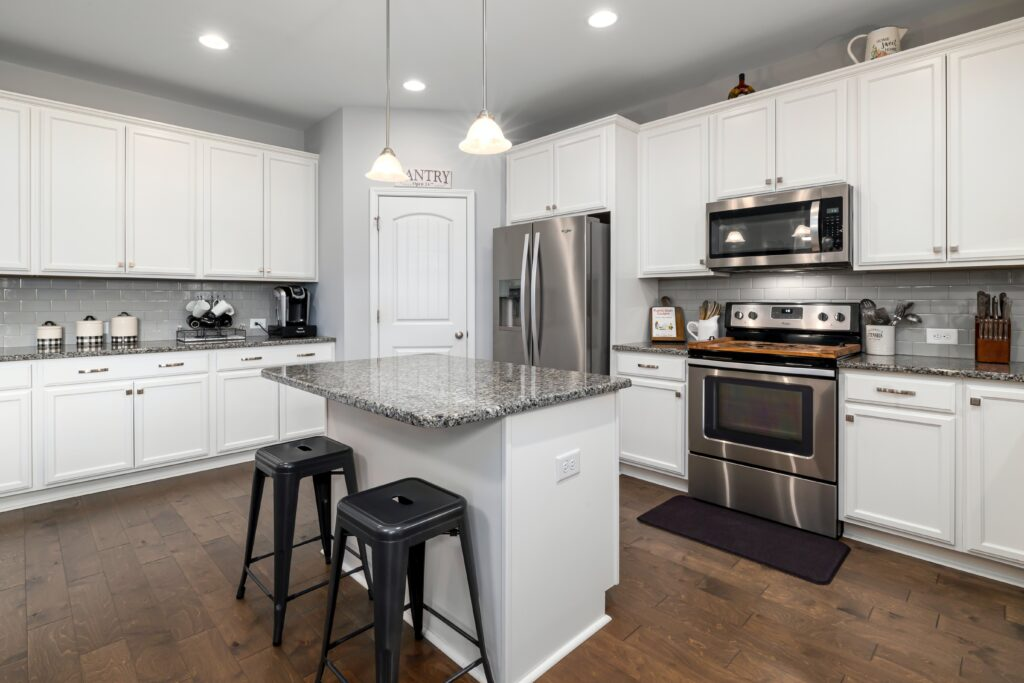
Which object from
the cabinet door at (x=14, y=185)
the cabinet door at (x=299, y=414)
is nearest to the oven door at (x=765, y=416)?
the cabinet door at (x=299, y=414)

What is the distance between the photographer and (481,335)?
14.3 ft

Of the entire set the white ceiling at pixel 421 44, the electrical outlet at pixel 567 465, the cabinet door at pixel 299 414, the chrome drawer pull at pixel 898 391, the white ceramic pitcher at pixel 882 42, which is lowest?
the cabinet door at pixel 299 414

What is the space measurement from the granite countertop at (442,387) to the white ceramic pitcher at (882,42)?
2.34m

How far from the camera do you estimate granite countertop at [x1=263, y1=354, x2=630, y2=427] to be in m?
1.49

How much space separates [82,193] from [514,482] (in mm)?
3535

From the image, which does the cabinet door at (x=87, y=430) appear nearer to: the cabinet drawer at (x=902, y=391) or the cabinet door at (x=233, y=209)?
the cabinet door at (x=233, y=209)

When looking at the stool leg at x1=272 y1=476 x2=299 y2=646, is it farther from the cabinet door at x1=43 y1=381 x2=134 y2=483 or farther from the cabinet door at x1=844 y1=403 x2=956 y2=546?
the cabinet door at x1=844 y1=403 x2=956 y2=546

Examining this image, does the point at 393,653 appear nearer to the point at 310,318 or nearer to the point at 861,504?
the point at 861,504

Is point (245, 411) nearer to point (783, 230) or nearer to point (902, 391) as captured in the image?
point (783, 230)

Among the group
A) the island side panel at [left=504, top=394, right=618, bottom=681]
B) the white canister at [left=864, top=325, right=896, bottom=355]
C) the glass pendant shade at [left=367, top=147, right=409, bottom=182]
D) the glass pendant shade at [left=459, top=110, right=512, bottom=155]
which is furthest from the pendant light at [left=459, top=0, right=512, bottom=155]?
the white canister at [left=864, top=325, right=896, bottom=355]

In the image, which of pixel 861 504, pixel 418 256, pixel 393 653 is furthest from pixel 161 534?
pixel 861 504

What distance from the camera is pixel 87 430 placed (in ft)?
10.7

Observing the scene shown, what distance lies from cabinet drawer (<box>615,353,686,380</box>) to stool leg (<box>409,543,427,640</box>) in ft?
Answer: 6.52

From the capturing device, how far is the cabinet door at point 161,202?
362 cm
